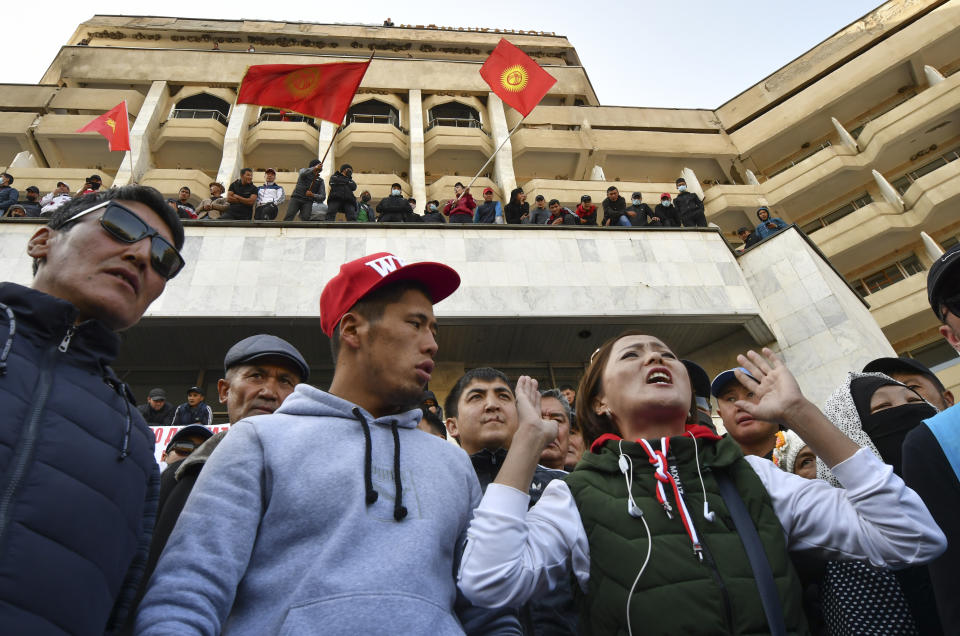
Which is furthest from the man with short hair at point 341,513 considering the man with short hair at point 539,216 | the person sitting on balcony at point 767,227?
→ the person sitting on balcony at point 767,227

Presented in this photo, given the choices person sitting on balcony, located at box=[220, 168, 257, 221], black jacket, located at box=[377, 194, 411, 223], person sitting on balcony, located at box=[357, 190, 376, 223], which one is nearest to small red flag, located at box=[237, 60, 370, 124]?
person sitting on balcony, located at box=[220, 168, 257, 221]

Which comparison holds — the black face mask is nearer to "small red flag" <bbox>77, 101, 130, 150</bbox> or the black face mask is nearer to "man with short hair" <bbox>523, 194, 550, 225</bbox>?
"man with short hair" <bbox>523, 194, 550, 225</bbox>

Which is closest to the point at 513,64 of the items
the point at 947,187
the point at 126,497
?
the point at 126,497

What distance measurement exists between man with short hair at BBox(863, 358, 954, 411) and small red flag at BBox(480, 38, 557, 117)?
1009cm

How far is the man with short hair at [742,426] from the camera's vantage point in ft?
12.7

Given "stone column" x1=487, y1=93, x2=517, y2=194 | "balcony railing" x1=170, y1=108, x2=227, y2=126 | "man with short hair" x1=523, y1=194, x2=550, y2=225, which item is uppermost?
"balcony railing" x1=170, y1=108, x2=227, y2=126

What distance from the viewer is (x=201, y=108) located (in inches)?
844

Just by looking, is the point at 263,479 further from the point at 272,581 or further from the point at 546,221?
the point at 546,221

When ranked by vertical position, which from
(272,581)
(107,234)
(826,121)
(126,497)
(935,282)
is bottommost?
(272,581)

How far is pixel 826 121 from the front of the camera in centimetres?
2216

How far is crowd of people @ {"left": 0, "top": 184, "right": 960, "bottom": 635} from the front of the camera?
1.41 meters

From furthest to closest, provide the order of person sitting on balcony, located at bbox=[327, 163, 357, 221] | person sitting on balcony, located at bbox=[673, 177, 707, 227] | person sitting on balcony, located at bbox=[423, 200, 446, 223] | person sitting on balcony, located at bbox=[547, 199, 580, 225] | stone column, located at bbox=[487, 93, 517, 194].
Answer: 1. stone column, located at bbox=[487, 93, 517, 194]
2. person sitting on balcony, located at bbox=[673, 177, 707, 227]
3. person sitting on balcony, located at bbox=[547, 199, 580, 225]
4. person sitting on balcony, located at bbox=[423, 200, 446, 223]
5. person sitting on balcony, located at bbox=[327, 163, 357, 221]

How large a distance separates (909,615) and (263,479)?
7.65 feet

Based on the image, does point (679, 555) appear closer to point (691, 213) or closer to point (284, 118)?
point (691, 213)
